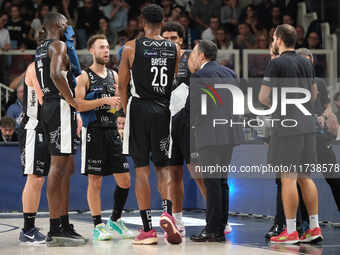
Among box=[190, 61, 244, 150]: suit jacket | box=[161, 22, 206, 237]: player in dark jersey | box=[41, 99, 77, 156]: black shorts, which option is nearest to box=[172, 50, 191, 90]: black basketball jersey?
box=[161, 22, 206, 237]: player in dark jersey

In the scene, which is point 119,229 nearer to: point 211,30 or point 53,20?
point 53,20

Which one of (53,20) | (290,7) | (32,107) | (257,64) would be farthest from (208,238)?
(290,7)

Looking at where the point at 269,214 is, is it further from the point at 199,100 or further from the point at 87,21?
the point at 87,21

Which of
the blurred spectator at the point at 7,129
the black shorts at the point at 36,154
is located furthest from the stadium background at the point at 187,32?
the black shorts at the point at 36,154

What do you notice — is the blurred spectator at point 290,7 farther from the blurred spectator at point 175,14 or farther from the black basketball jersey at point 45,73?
the black basketball jersey at point 45,73

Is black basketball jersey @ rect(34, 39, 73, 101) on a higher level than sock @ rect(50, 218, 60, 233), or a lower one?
higher

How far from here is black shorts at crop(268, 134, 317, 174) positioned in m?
7.38

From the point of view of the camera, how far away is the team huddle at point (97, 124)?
289 inches

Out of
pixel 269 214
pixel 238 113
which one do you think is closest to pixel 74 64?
pixel 238 113

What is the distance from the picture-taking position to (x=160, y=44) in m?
7.42

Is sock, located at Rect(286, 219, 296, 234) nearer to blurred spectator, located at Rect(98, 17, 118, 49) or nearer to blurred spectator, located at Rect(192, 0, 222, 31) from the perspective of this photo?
blurred spectator, located at Rect(98, 17, 118, 49)

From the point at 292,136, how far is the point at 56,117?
2.31 metres

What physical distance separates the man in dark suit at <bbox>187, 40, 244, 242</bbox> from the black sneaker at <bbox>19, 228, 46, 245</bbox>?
1.51 metres

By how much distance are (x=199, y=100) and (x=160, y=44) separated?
120cm
